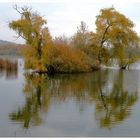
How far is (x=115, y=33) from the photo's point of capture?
124 ft

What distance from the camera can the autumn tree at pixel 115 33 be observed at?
37.8 metres

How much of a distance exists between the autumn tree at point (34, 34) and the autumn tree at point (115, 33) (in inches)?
307

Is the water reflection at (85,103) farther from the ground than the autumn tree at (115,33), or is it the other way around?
the autumn tree at (115,33)

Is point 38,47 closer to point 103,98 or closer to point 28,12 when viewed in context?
point 28,12

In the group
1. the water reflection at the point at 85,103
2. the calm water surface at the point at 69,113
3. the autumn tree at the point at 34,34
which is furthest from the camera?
the autumn tree at the point at 34,34

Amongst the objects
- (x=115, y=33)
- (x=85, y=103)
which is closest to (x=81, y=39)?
→ (x=115, y=33)

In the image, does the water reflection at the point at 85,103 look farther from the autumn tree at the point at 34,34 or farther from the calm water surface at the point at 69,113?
the autumn tree at the point at 34,34

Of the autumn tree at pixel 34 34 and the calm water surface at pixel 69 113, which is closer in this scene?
the calm water surface at pixel 69 113

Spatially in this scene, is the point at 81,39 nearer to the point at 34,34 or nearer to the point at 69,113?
the point at 34,34

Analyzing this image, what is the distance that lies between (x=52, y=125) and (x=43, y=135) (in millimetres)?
1219

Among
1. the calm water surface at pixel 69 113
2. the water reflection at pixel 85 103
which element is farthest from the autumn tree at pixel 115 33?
the calm water surface at pixel 69 113

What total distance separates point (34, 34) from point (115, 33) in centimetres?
963

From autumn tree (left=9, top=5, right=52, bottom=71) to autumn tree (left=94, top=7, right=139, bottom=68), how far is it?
307 inches

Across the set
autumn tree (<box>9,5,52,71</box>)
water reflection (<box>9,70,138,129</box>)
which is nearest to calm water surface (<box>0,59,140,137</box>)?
water reflection (<box>9,70,138,129</box>)
